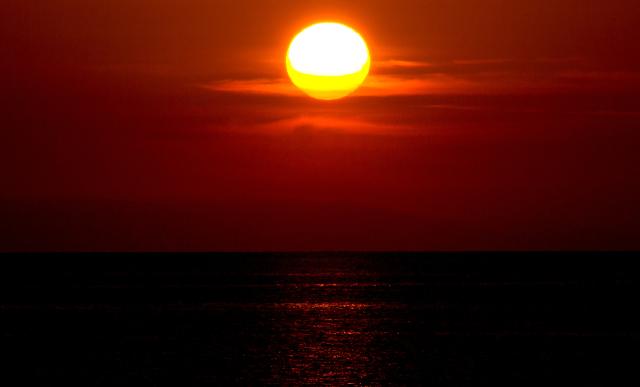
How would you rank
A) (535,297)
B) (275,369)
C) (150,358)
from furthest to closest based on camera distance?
(535,297), (150,358), (275,369)

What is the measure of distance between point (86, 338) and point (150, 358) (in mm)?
9324

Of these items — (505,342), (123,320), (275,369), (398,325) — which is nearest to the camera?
(275,369)

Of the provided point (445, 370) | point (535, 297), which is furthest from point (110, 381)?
point (535, 297)

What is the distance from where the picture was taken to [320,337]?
158ft

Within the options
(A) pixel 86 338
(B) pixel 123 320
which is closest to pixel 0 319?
(B) pixel 123 320

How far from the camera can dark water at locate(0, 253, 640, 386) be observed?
35250 mm

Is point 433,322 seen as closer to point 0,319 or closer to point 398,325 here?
point 398,325

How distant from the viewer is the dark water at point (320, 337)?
35.2 meters

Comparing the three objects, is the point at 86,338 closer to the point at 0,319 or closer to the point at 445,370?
the point at 0,319

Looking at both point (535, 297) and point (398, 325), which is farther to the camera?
point (535, 297)

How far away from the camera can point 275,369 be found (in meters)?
Result: 36.4

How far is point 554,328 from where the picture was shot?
52062 mm

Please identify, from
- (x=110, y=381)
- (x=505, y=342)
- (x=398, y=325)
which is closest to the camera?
(x=110, y=381)

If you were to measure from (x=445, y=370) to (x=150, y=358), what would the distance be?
41.4ft
